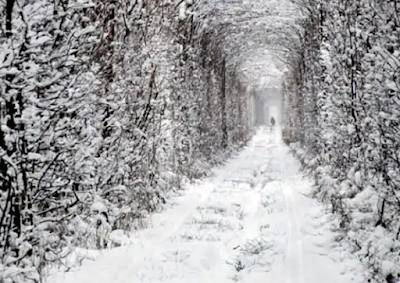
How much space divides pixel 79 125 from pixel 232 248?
2.91 metres

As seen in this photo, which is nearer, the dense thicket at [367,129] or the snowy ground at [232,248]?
the dense thicket at [367,129]

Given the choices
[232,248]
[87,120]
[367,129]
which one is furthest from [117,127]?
[367,129]

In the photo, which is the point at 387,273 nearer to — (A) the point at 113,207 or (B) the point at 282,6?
(A) the point at 113,207

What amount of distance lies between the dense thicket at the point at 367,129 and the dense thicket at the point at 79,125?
320 centimetres

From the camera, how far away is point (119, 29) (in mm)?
8367

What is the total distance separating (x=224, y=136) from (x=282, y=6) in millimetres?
8772

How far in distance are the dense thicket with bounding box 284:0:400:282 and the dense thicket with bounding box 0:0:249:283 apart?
10.5 feet

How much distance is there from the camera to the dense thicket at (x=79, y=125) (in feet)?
15.1

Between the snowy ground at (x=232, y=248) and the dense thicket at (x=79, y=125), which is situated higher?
the dense thicket at (x=79, y=125)

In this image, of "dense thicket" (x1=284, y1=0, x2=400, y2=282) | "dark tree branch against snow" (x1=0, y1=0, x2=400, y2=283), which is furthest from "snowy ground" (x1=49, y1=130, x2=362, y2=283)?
"dense thicket" (x1=284, y1=0, x2=400, y2=282)

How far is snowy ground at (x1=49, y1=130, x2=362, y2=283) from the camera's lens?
6082 mm

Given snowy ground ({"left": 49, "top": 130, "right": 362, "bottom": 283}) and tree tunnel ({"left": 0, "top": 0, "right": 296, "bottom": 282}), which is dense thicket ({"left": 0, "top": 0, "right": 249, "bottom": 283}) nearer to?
tree tunnel ({"left": 0, "top": 0, "right": 296, "bottom": 282})

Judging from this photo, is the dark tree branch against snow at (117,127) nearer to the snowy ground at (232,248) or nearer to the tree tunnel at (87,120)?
the tree tunnel at (87,120)

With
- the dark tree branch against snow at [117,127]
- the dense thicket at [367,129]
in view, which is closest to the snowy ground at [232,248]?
the dark tree branch against snow at [117,127]
